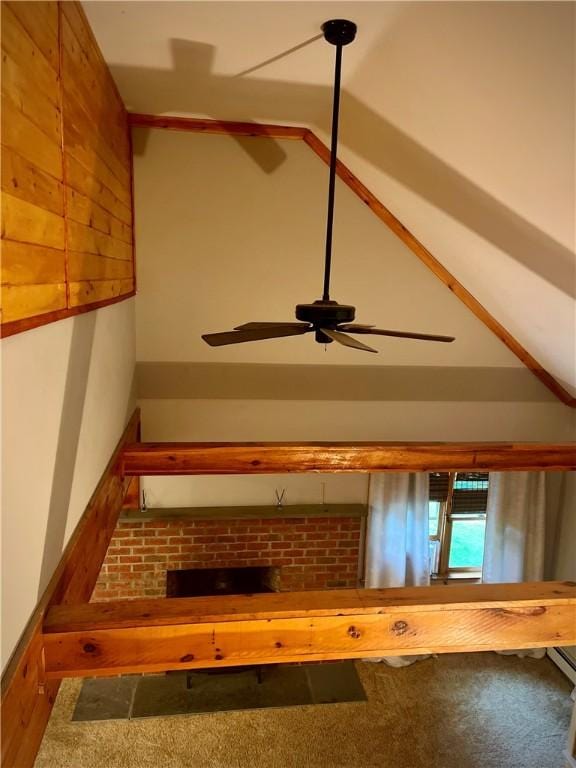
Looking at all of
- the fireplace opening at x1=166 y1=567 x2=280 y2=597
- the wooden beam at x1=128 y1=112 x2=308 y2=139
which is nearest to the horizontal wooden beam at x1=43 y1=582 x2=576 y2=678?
the fireplace opening at x1=166 y1=567 x2=280 y2=597

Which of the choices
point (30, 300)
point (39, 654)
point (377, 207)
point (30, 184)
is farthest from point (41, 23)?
point (377, 207)

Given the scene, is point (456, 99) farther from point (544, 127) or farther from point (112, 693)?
point (112, 693)

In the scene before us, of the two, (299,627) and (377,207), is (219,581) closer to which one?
(299,627)

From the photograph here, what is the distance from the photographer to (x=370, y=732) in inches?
159

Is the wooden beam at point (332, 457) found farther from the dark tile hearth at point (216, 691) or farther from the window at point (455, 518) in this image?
the dark tile hearth at point (216, 691)

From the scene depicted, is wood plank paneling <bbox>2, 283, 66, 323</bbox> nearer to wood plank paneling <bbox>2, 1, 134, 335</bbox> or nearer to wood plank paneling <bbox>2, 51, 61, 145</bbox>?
wood plank paneling <bbox>2, 1, 134, 335</bbox>

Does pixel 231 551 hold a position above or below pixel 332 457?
below

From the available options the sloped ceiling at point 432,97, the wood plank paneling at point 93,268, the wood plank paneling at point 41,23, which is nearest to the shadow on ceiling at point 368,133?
the sloped ceiling at point 432,97

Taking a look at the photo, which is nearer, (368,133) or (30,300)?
(30,300)

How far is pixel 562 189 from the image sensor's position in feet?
7.13

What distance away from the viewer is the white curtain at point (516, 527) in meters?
4.71

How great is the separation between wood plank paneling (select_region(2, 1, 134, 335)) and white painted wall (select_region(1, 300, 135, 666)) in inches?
4.7

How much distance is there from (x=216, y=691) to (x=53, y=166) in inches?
165

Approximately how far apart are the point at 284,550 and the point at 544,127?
380cm
